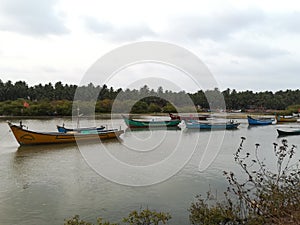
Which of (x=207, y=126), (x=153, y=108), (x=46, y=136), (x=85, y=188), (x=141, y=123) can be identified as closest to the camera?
(x=85, y=188)

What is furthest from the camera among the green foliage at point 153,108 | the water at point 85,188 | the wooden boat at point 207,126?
the green foliage at point 153,108

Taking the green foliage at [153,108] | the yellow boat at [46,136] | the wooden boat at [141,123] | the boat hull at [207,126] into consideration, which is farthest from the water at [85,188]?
the green foliage at [153,108]

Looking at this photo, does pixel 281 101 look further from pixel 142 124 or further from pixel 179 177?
pixel 179 177

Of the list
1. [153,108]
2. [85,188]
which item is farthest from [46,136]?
[153,108]

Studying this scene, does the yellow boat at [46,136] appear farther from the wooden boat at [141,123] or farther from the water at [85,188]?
the wooden boat at [141,123]

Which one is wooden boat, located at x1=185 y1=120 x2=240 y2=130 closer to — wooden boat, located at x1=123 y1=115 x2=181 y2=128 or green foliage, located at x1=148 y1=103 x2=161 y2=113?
wooden boat, located at x1=123 y1=115 x2=181 y2=128

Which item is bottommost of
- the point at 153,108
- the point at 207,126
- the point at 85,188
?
the point at 85,188

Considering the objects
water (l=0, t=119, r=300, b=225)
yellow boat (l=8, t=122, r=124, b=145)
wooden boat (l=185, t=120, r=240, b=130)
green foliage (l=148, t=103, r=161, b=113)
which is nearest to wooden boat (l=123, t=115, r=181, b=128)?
wooden boat (l=185, t=120, r=240, b=130)

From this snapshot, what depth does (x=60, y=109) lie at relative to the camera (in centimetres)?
3962

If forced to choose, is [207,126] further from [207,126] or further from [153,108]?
[153,108]

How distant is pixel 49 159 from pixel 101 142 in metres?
4.94

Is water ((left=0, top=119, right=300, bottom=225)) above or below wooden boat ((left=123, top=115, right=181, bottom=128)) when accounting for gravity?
below

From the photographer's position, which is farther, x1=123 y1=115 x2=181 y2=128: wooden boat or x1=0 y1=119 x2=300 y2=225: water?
x1=123 y1=115 x2=181 y2=128: wooden boat

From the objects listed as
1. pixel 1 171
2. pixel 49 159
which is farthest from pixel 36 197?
pixel 49 159
